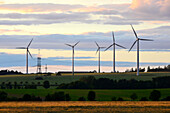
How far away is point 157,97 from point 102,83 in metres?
41.6

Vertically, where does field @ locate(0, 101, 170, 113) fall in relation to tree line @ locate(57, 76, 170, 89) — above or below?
below

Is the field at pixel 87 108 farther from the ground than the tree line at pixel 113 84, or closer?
closer

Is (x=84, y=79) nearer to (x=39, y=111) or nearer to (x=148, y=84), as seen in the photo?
(x=148, y=84)

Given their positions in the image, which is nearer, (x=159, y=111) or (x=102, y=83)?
(x=159, y=111)

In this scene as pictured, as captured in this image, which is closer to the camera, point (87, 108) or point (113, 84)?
point (87, 108)

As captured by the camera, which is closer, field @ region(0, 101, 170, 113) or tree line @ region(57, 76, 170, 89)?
field @ region(0, 101, 170, 113)

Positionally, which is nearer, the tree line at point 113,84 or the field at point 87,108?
the field at point 87,108

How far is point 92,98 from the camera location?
3548 inches

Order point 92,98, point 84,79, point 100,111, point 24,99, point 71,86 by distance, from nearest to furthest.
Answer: point 100,111 → point 24,99 → point 92,98 → point 71,86 → point 84,79

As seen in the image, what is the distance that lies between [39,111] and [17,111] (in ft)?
8.45

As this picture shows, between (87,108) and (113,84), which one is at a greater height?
(113,84)

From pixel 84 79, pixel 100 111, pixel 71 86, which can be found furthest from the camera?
pixel 84 79

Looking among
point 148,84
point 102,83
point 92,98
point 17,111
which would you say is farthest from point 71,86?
point 17,111

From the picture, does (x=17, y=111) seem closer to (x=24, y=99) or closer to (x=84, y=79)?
(x=24, y=99)
